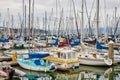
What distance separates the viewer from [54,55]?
2889 centimetres

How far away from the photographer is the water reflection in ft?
73.3

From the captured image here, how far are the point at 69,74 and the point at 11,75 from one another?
23.1ft

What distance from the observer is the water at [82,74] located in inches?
880

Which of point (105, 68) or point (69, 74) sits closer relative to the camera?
point (69, 74)

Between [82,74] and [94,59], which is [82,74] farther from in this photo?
[94,59]

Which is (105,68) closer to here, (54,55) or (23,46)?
(54,55)

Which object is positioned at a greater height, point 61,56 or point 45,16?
point 45,16

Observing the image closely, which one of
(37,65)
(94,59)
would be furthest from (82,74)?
(94,59)

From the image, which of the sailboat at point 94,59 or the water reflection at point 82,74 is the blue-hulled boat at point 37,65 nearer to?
the water reflection at point 82,74

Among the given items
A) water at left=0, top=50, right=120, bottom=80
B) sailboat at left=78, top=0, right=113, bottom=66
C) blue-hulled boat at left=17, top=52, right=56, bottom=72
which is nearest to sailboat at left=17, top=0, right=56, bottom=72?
blue-hulled boat at left=17, top=52, right=56, bottom=72

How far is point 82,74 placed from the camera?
24844mm

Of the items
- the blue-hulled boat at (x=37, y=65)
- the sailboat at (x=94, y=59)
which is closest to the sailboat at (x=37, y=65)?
the blue-hulled boat at (x=37, y=65)

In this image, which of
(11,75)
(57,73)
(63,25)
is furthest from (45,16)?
(11,75)

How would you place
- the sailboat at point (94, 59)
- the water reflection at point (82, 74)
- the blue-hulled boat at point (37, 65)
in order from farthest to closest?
Answer: the sailboat at point (94, 59) → the blue-hulled boat at point (37, 65) → the water reflection at point (82, 74)
